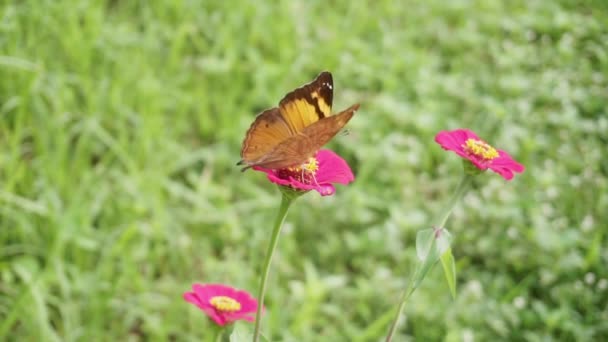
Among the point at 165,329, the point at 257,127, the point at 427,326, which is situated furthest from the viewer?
the point at 427,326

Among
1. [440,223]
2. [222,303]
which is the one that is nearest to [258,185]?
[222,303]

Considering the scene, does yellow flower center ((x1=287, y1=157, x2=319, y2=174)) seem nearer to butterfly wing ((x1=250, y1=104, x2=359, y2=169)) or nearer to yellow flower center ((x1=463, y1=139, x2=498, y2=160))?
butterfly wing ((x1=250, y1=104, x2=359, y2=169))

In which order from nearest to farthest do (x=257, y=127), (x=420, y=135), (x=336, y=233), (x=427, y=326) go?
(x=257, y=127) → (x=427, y=326) → (x=336, y=233) → (x=420, y=135)

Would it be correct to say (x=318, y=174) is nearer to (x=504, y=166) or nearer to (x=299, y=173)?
(x=299, y=173)

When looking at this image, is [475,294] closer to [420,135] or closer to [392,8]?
[420,135]

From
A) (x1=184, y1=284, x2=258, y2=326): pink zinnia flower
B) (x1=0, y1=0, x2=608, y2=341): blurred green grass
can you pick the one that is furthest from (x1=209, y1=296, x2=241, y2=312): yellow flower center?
(x1=0, y1=0, x2=608, y2=341): blurred green grass

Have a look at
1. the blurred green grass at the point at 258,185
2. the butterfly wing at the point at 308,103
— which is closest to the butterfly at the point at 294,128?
the butterfly wing at the point at 308,103

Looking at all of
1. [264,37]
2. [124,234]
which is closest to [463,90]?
[264,37]
